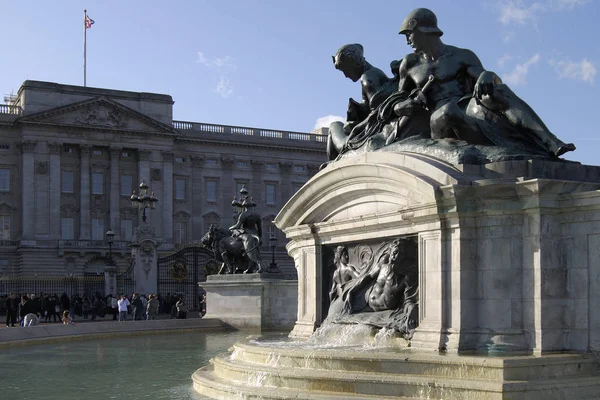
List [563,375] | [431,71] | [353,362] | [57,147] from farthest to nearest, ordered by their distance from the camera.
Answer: [57,147]
[431,71]
[353,362]
[563,375]

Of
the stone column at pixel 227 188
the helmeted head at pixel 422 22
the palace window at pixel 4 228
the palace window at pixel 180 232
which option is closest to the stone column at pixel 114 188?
the palace window at pixel 180 232

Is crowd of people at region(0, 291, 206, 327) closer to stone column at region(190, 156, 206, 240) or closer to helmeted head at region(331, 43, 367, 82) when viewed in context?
helmeted head at region(331, 43, 367, 82)

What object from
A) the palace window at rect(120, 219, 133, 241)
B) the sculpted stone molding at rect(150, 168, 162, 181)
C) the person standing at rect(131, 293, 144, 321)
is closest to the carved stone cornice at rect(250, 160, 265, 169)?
the sculpted stone molding at rect(150, 168, 162, 181)

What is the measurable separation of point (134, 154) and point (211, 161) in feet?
22.1

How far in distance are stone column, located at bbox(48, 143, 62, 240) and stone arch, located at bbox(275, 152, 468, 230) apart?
57.1 meters

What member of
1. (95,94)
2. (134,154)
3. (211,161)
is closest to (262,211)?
(211,161)

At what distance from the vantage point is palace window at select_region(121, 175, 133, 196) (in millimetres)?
70938

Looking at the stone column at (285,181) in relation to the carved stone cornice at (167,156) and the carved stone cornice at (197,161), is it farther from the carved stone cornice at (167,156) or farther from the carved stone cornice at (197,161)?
the carved stone cornice at (167,156)

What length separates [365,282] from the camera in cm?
1067

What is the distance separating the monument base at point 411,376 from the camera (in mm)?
7840

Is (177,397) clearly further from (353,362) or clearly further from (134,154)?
(134,154)

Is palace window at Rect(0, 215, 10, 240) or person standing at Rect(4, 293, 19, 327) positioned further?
palace window at Rect(0, 215, 10, 240)

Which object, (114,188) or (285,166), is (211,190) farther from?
(114,188)

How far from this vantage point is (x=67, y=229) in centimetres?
6819
